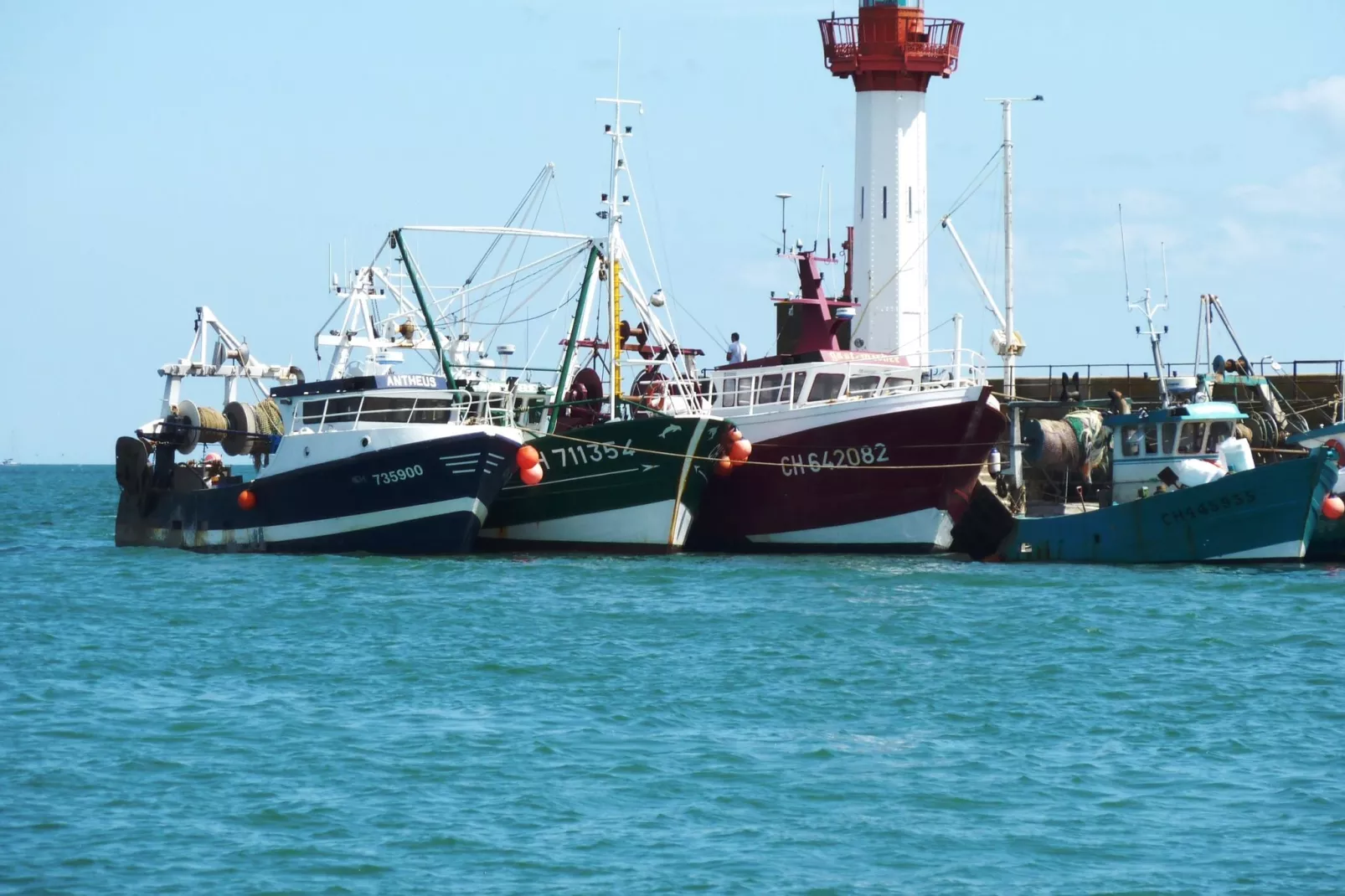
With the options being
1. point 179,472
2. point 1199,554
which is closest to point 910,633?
point 1199,554

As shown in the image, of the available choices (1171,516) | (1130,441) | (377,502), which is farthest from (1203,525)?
(377,502)

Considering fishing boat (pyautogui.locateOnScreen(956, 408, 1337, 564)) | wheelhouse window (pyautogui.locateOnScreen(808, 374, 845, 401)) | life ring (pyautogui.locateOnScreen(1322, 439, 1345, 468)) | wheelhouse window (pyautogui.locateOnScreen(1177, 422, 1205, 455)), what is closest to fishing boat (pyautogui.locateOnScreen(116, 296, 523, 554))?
wheelhouse window (pyautogui.locateOnScreen(808, 374, 845, 401))

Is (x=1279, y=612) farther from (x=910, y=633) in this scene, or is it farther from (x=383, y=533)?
(x=383, y=533)

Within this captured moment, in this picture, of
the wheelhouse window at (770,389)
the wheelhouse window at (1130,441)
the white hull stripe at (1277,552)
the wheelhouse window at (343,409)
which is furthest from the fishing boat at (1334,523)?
the wheelhouse window at (343,409)

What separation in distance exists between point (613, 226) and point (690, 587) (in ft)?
32.6

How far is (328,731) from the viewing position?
59.9ft

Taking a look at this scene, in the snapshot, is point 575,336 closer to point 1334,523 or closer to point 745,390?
point 745,390

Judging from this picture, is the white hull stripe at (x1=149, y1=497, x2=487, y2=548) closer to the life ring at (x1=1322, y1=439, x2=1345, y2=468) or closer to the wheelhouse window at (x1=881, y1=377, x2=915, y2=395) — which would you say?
the wheelhouse window at (x1=881, y1=377, x2=915, y2=395)

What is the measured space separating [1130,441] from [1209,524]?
9.94 feet

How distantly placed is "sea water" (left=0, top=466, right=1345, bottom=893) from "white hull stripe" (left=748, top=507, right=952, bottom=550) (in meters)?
4.01

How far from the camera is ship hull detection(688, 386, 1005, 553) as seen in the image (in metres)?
33.2

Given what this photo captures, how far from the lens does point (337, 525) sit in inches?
1363

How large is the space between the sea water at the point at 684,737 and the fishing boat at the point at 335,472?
3596 mm

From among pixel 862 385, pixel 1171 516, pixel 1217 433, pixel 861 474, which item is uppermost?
pixel 862 385
